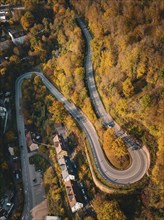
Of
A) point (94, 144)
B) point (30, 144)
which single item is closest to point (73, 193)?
point (94, 144)

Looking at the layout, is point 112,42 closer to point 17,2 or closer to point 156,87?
point 156,87

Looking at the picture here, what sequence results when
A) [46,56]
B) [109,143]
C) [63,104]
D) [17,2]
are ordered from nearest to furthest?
[109,143] < [63,104] < [46,56] < [17,2]

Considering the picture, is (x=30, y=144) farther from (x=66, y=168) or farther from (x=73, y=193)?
(x=73, y=193)

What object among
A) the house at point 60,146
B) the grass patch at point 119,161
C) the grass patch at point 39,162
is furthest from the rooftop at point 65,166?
the grass patch at point 119,161

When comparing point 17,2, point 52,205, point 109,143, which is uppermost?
point 17,2

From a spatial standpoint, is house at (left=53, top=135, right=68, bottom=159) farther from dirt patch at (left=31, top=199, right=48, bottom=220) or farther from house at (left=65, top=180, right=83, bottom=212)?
dirt patch at (left=31, top=199, right=48, bottom=220)

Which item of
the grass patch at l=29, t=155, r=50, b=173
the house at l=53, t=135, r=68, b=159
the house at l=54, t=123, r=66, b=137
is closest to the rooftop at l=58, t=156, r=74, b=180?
the house at l=53, t=135, r=68, b=159

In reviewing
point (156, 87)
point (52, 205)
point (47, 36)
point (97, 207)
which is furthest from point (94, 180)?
point (47, 36)
